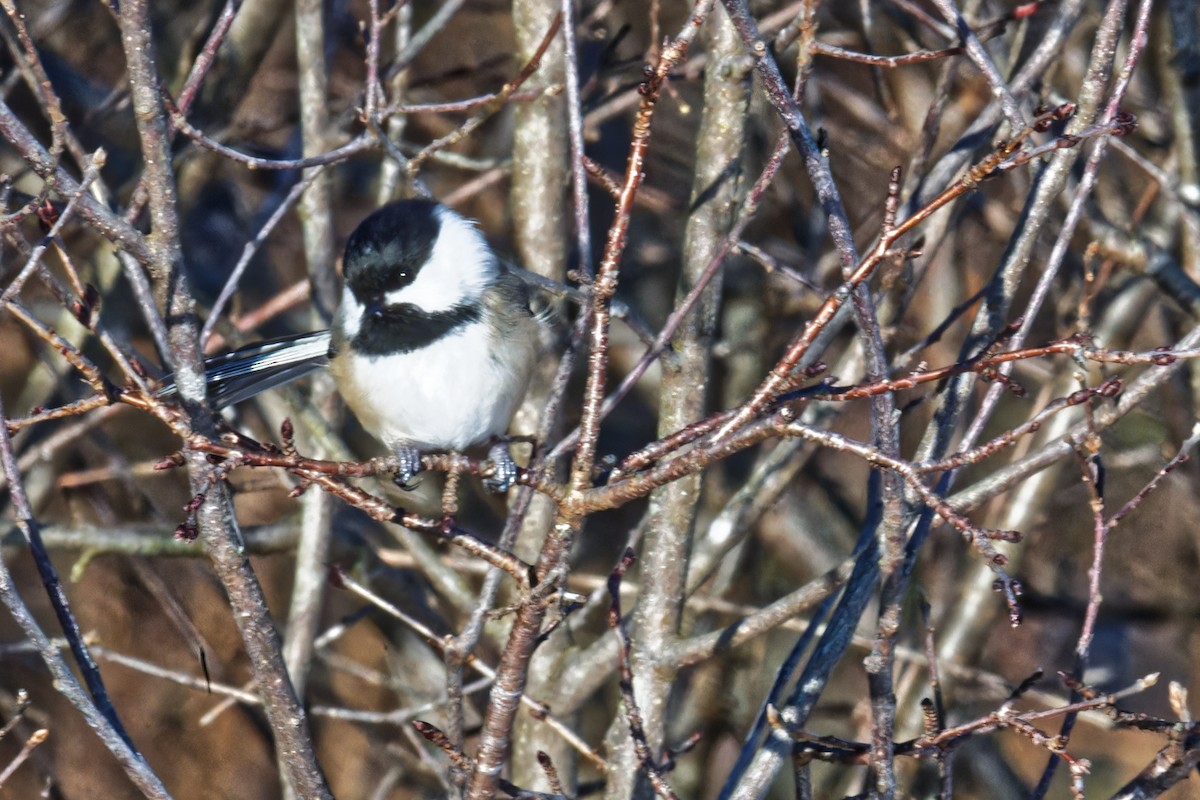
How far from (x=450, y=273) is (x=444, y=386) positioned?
28 cm

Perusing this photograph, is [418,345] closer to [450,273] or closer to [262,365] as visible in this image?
[450,273]

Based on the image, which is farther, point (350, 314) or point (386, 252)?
point (350, 314)

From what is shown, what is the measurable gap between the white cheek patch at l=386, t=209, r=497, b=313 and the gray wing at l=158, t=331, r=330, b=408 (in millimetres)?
327

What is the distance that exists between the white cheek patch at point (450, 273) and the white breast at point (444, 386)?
89 millimetres

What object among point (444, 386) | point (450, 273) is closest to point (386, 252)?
point (450, 273)

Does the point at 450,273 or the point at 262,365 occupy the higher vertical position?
the point at 450,273

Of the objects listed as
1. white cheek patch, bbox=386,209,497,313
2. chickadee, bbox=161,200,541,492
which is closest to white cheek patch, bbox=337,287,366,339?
chickadee, bbox=161,200,541,492

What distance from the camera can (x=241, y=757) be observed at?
183 inches

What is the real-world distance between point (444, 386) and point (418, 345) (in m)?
0.11

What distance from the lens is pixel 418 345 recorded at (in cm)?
270

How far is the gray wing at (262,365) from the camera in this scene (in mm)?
2596

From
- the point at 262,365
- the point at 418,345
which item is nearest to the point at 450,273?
the point at 418,345

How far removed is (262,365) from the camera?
8.92 ft

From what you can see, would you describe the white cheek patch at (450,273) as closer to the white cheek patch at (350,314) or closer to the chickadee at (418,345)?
the chickadee at (418,345)
